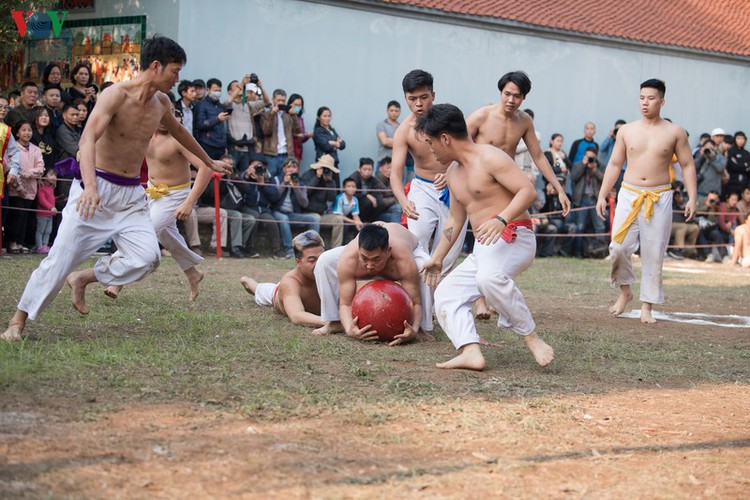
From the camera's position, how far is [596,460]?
4.52 metres

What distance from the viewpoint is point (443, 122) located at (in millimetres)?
6312

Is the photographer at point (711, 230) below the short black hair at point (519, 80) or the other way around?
below

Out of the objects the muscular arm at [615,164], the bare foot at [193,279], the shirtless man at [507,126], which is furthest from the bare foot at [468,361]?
the muscular arm at [615,164]

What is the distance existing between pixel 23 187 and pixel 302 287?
6.15 meters

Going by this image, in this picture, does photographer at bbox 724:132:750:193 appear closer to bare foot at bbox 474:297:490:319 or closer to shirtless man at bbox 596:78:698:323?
shirtless man at bbox 596:78:698:323

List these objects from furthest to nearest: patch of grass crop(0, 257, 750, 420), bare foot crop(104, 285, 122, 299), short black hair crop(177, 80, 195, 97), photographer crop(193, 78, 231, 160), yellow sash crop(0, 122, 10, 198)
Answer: photographer crop(193, 78, 231, 160) < short black hair crop(177, 80, 195, 97) < yellow sash crop(0, 122, 10, 198) < bare foot crop(104, 285, 122, 299) < patch of grass crop(0, 257, 750, 420)

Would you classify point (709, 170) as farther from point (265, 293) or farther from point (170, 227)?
point (170, 227)

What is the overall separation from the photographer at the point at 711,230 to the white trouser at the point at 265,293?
13.0 m

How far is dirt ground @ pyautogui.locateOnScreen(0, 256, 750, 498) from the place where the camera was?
3881mm

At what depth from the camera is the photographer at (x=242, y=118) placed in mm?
15516

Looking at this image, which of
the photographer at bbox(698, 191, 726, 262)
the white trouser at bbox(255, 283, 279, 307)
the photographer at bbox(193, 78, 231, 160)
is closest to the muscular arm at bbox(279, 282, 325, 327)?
the white trouser at bbox(255, 283, 279, 307)

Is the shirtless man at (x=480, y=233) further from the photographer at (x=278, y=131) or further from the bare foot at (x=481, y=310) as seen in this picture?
the photographer at (x=278, y=131)

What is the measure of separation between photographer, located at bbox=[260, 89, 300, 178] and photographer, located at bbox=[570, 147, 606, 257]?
5542 millimetres

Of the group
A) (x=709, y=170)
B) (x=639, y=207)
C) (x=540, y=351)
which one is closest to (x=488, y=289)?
(x=540, y=351)
